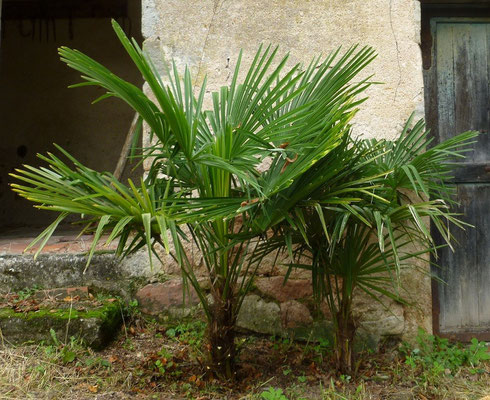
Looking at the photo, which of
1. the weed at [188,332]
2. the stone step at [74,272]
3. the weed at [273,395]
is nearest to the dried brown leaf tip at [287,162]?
the weed at [273,395]

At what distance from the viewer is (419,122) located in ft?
10.7

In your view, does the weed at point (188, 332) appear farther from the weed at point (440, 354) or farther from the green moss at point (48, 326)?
the weed at point (440, 354)

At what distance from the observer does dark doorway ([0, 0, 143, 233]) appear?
247 inches

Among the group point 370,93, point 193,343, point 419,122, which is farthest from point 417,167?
point 193,343

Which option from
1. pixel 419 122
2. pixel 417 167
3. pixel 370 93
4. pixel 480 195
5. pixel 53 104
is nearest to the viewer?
pixel 417 167

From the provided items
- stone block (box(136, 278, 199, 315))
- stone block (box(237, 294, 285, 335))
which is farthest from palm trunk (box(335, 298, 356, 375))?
stone block (box(136, 278, 199, 315))

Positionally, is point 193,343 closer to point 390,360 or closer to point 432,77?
point 390,360

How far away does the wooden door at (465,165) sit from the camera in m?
3.79

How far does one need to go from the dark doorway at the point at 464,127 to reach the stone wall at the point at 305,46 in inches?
14.0

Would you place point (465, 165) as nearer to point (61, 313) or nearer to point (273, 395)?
point (273, 395)

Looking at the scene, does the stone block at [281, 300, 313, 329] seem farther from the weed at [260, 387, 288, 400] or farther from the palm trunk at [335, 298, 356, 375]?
the weed at [260, 387, 288, 400]

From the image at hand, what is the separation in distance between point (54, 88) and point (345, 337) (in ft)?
15.3

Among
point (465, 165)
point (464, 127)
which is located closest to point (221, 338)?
point (465, 165)

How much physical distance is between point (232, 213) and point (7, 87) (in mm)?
4888
